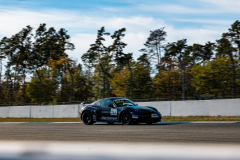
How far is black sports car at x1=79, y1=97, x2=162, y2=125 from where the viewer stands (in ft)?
43.5

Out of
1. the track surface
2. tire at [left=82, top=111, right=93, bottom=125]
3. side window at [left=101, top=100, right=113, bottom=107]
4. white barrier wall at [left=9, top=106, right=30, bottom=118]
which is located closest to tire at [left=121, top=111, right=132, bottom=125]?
side window at [left=101, top=100, right=113, bottom=107]

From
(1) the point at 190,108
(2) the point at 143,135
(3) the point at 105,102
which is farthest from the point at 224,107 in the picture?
(2) the point at 143,135

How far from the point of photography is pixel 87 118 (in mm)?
14945

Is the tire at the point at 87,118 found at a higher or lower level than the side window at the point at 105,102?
lower

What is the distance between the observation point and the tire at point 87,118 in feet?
48.2

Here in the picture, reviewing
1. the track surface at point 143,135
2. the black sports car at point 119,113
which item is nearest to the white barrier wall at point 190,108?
the black sports car at point 119,113

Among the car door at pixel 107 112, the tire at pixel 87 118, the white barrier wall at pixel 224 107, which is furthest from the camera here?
the white barrier wall at pixel 224 107

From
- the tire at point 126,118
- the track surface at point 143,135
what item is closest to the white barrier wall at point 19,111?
the tire at point 126,118

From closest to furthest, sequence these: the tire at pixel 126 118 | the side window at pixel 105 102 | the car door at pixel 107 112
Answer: the tire at pixel 126 118
the car door at pixel 107 112
the side window at pixel 105 102

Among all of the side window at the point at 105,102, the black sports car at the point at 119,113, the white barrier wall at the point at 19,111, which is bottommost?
the white barrier wall at the point at 19,111

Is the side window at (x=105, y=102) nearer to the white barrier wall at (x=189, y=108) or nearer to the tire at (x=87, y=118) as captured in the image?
the tire at (x=87, y=118)

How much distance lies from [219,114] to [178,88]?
11.6 feet

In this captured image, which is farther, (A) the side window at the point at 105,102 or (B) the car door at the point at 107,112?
(A) the side window at the point at 105,102

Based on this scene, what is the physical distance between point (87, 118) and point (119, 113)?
6.24 feet
